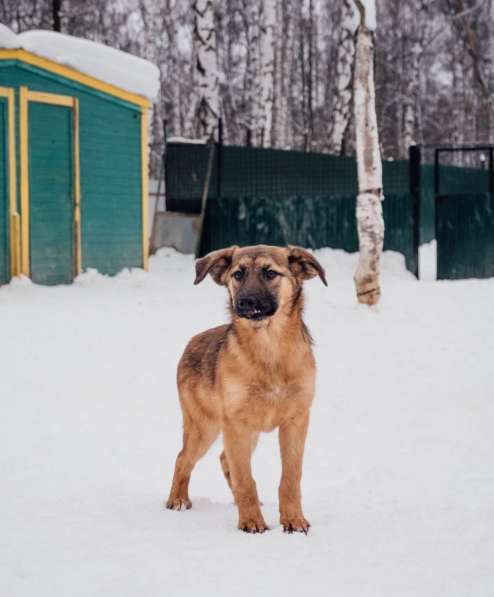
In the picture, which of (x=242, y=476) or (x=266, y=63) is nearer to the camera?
(x=242, y=476)

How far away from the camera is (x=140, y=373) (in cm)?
812

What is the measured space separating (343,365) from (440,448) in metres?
2.78

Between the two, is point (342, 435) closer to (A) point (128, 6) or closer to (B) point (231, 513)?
(B) point (231, 513)

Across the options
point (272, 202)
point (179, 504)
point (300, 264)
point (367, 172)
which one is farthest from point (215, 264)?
point (272, 202)

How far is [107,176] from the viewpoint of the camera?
1427 cm

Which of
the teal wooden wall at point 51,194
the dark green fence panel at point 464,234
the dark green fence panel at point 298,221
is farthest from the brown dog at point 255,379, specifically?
the dark green fence panel at point 298,221

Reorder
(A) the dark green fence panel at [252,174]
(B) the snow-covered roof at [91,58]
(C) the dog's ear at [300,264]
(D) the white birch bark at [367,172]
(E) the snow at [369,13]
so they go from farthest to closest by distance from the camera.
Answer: (A) the dark green fence panel at [252,174]
(B) the snow-covered roof at [91,58]
(D) the white birch bark at [367,172]
(E) the snow at [369,13]
(C) the dog's ear at [300,264]

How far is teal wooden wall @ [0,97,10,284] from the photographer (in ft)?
40.7

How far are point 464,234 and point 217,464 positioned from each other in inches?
370

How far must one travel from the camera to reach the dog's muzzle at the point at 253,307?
156 inches

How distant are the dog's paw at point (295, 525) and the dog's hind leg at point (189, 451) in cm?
60

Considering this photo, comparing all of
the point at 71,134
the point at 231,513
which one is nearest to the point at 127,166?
the point at 71,134

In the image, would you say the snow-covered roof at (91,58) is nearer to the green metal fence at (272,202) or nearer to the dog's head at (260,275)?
the green metal fence at (272,202)

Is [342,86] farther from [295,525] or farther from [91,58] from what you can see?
[295,525]
